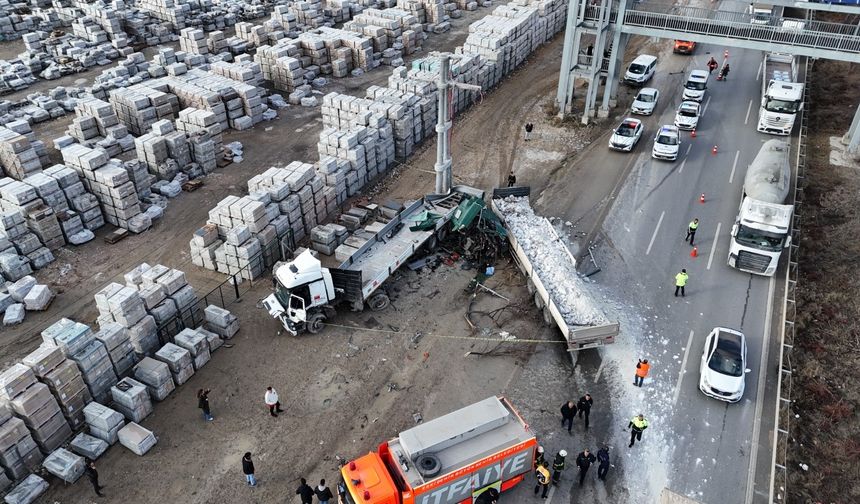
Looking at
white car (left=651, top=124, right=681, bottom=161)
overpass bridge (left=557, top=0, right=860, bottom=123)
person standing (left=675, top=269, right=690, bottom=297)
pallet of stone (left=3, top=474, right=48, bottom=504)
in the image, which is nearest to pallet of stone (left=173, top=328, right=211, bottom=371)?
pallet of stone (left=3, top=474, right=48, bottom=504)

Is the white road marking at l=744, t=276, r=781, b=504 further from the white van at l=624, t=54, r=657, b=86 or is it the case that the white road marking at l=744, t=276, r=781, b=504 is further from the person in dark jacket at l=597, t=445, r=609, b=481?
the white van at l=624, t=54, r=657, b=86

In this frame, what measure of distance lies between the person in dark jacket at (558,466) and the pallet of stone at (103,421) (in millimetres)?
11155

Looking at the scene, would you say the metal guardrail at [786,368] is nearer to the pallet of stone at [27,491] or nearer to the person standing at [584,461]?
the person standing at [584,461]

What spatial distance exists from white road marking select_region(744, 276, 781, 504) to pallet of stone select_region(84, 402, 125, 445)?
51.8ft

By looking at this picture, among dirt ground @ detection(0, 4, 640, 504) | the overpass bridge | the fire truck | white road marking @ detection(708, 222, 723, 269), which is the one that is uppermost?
the overpass bridge

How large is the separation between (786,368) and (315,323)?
14.1 metres

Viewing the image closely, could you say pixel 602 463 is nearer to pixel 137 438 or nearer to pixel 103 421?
pixel 137 438

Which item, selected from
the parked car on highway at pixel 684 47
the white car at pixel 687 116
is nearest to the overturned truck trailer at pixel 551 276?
the white car at pixel 687 116

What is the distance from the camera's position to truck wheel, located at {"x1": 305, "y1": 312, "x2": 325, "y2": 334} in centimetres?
2016

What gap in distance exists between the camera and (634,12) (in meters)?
31.7

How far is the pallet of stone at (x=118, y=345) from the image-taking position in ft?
57.6

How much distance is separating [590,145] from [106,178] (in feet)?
71.0

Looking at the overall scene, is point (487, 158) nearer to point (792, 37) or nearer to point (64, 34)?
point (792, 37)

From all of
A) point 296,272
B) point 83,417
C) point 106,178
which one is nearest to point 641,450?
point 296,272
